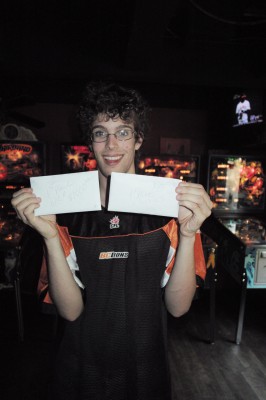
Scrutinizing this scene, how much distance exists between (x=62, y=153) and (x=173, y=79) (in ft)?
6.35

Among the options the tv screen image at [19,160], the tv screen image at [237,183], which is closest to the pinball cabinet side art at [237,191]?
the tv screen image at [237,183]

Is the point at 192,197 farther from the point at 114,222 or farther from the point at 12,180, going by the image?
the point at 12,180

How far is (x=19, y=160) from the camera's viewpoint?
4117 millimetres

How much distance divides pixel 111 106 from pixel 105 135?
0.15m

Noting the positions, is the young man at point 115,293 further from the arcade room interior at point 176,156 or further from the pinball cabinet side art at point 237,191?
the pinball cabinet side art at point 237,191

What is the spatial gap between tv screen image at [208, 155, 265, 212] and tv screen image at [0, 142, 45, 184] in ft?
8.39

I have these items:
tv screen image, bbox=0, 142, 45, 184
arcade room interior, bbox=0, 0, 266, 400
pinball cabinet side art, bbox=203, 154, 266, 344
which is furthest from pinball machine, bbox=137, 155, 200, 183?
tv screen image, bbox=0, 142, 45, 184

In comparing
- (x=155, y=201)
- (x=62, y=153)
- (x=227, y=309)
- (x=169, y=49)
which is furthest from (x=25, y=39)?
→ (x=227, y=309)

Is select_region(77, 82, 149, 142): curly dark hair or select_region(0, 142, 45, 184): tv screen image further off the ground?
select_region(77, 82, 149, 142): curly dark hair

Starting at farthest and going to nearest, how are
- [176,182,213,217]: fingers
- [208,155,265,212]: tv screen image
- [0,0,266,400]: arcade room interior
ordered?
[208,155,265,212]: tv screen image → [0,0,266,400]: arcade room interior → [176,182,213,217]: fingers

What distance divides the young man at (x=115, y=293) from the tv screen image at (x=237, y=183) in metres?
3.10

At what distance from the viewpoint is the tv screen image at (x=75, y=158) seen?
423cm

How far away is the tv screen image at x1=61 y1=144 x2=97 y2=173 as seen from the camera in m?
4.23

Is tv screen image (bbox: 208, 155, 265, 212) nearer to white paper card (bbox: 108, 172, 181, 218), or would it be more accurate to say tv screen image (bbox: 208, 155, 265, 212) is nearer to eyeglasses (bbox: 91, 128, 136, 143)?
eyeglasses (bbox: 91, 128, 136, 143)
